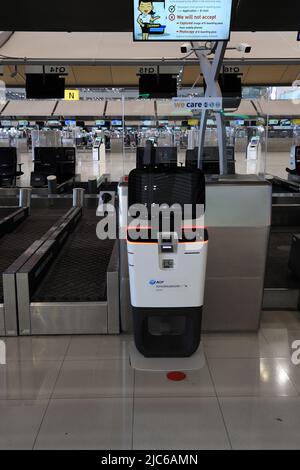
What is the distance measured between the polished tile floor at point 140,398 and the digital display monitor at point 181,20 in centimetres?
348

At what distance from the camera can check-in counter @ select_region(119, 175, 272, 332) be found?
167 inches

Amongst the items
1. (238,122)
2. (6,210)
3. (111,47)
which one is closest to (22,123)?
(111,47)

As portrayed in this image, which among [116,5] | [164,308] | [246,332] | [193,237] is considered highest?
[116,5]

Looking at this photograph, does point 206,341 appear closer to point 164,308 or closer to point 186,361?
point 186,361

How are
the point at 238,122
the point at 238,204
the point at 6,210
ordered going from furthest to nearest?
the point at 238,122 → the point at 6,210 → the point at 238,204

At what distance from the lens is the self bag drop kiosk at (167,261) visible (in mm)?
3531

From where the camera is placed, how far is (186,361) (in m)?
3.81

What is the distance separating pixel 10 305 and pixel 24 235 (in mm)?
3678

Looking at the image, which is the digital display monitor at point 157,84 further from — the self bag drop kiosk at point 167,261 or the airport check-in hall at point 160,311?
the self bag drop kiosk at point 167,261

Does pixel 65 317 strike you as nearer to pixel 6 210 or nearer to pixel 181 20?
pixel 181 20

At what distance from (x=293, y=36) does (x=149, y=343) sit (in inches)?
468

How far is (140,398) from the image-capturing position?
3254mm

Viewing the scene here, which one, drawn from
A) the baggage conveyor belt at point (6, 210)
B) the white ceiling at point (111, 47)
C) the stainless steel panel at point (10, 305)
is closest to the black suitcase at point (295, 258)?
the stainless steel panel at point (10, 305)
